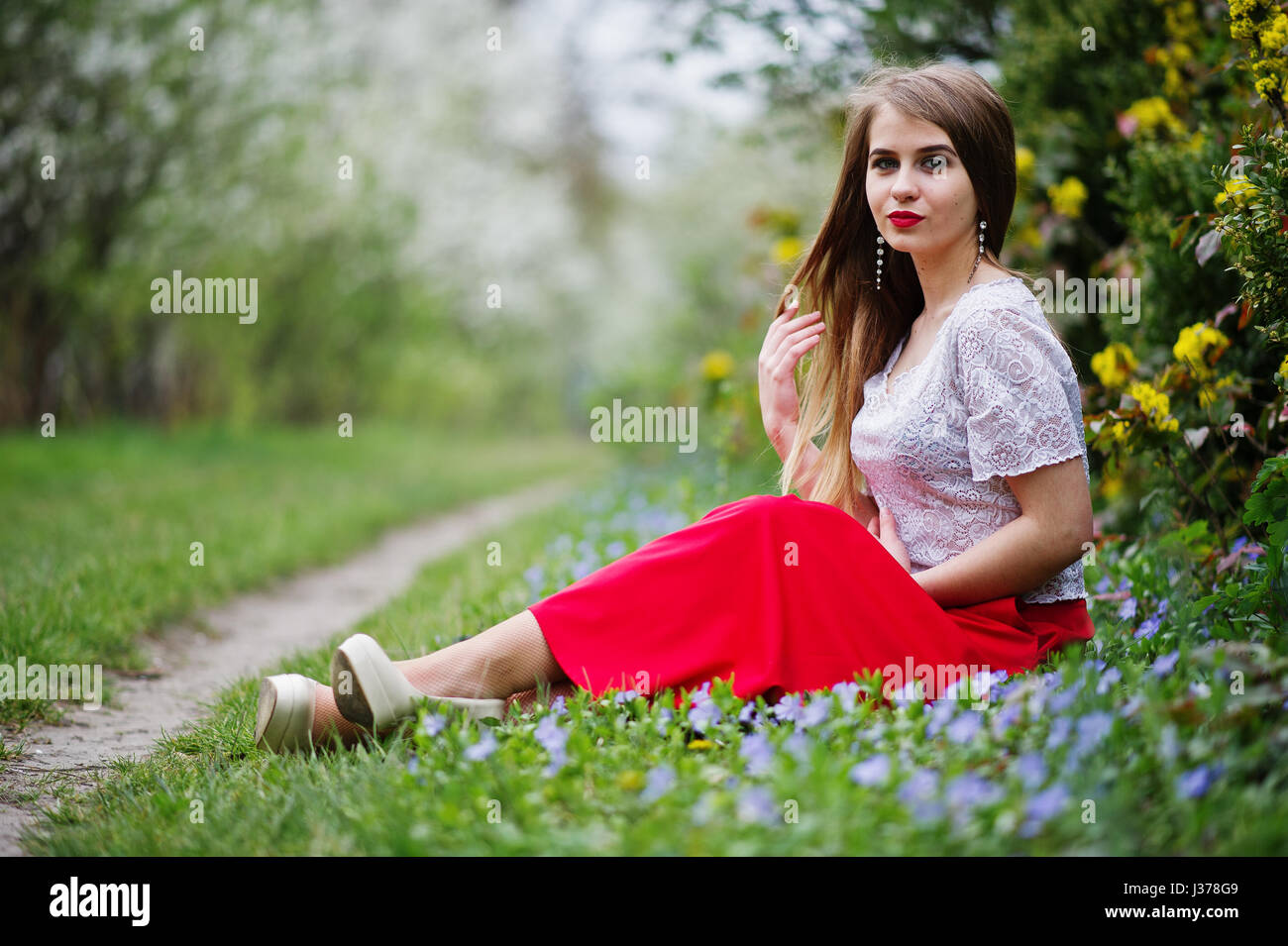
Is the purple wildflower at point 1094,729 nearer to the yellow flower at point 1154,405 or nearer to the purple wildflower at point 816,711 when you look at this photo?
the purple wildflower at point 816,711

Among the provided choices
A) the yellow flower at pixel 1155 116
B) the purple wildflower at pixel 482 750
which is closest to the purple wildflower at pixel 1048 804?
the purple wildflower at pixel 482 750

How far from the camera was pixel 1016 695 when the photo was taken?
1.77m

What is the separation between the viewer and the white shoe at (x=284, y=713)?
7.30ft

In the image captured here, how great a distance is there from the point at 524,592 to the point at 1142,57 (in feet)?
9.94

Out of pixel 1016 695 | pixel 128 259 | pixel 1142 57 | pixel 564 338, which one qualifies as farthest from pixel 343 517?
pixel 564 338

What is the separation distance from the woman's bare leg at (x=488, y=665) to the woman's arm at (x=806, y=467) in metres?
0.82

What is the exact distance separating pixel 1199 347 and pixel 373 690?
7.58 ft

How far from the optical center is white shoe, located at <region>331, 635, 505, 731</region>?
2152 millimetres
